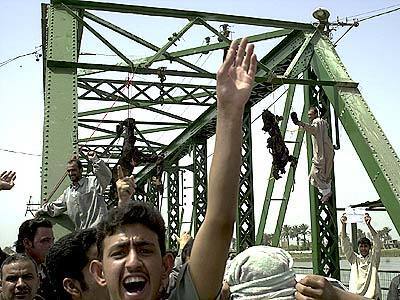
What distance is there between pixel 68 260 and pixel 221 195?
110cm

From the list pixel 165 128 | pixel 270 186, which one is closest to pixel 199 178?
pixel 165 128

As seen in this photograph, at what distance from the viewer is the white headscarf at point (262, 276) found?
2090 mm

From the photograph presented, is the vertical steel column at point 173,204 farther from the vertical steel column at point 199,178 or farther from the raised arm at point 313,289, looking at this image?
the raised arm at point 313,289

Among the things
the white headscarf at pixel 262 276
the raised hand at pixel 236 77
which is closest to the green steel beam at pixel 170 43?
the raised hand at pixel 236 77

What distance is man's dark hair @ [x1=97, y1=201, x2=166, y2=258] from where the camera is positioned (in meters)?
2.54

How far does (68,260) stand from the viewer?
3.11m

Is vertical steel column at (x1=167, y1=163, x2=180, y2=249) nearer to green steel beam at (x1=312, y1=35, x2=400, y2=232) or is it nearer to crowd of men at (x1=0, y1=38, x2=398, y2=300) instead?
green steel beam at (x1=312, y1=35, x2=400, y2=232)

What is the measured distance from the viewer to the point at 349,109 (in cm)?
988

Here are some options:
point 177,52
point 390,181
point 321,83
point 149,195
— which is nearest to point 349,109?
point 321,83

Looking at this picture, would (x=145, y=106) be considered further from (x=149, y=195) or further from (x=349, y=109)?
→ (x=149, y=195)

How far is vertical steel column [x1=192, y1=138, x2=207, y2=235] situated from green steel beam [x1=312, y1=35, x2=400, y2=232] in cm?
833

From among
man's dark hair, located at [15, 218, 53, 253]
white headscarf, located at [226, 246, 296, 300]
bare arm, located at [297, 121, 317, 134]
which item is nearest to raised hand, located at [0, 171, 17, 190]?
man's dark hair, located at [15, 218, 53, 253]

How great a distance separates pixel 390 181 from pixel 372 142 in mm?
756

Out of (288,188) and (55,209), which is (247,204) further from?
(55,209)
